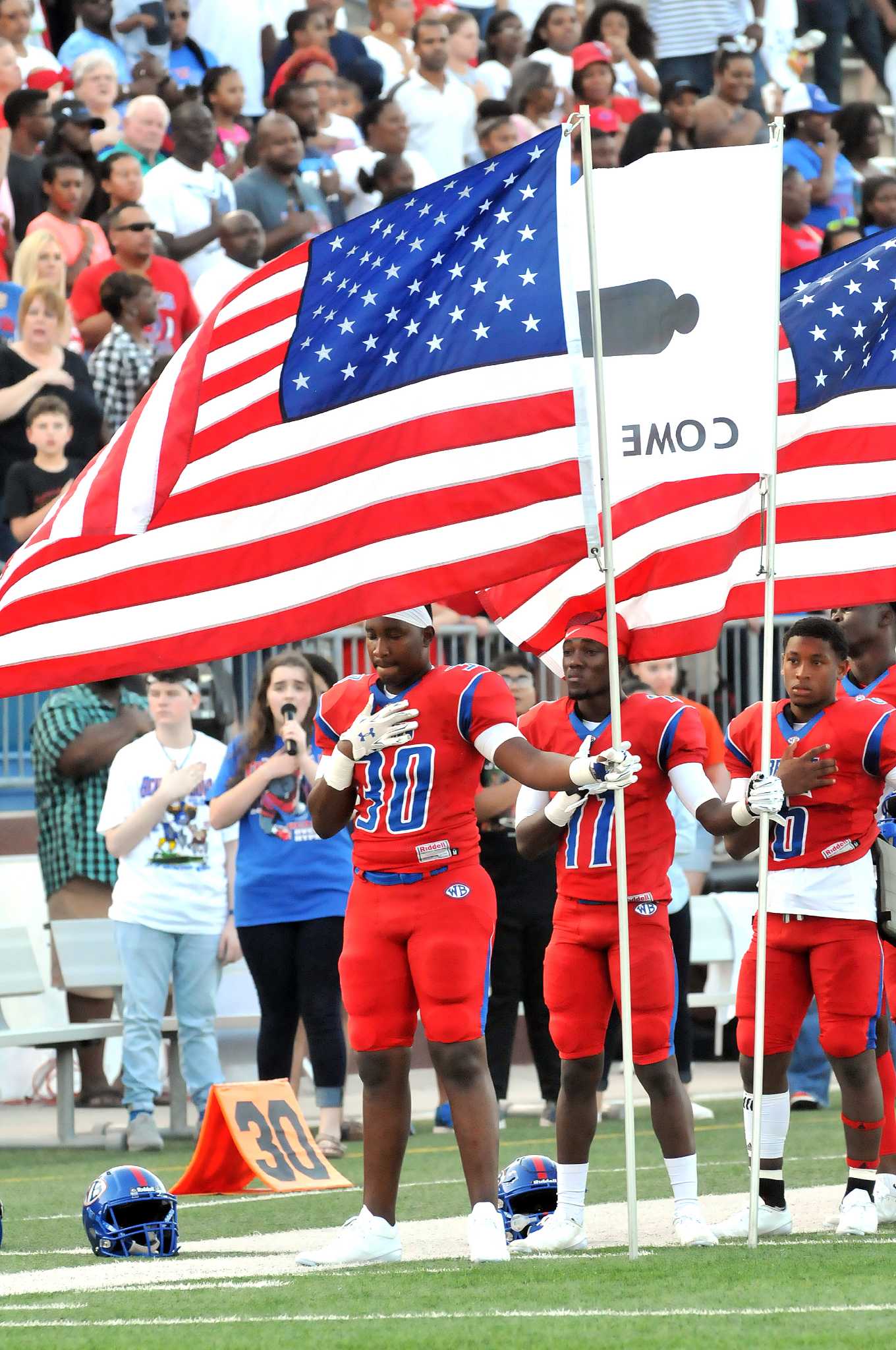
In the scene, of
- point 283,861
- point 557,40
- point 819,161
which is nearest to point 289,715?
point 283,861

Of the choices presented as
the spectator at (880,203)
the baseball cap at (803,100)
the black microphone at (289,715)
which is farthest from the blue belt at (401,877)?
the baseball cap at (803,100)

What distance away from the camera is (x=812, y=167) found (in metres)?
22.9

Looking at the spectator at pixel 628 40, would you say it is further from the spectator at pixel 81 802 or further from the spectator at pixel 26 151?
the spectator at pixel 81 802

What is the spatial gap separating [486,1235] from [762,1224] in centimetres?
111

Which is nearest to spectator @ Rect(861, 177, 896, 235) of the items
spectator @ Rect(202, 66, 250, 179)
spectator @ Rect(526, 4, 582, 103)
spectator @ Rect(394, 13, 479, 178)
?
spectator @ Rect(526, 4, 582, 103)

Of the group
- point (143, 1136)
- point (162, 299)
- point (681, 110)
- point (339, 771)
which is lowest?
point (143, 1136)

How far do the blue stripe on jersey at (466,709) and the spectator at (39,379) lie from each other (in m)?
7.61

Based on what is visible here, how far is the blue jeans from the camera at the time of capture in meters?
11.7

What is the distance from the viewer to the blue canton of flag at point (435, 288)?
7.46 meters

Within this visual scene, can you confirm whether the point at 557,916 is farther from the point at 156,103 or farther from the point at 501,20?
the point at 501,20

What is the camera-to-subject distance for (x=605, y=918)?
7.85m

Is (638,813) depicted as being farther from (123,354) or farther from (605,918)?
(123,354)

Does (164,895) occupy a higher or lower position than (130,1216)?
higher

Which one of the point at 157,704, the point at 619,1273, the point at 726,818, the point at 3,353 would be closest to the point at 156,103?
the point at 3,353
